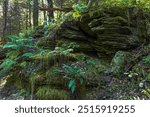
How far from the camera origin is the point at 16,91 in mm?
7473

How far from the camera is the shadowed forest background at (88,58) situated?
21.5 feet

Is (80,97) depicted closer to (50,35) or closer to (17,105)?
(17,105)

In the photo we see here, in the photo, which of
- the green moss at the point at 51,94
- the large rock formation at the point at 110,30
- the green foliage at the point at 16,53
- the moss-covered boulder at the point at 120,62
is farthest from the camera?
the large rock formation at the point at 110,30

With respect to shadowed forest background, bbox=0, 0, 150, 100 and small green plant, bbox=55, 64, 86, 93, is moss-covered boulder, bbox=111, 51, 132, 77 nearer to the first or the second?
shadowed forest background, bbox=0, 0, 150, 100

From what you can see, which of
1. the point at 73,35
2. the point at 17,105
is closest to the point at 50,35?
→ the point at 73,35

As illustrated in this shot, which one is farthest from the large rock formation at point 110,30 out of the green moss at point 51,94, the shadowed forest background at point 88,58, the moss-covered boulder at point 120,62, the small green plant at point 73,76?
the green moss at point 51,94

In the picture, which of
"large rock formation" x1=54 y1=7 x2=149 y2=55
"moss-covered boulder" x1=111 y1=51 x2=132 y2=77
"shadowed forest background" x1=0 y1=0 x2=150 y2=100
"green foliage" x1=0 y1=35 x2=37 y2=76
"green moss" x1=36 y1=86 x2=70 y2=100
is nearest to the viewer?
"green moss" x1=36 y1=86 x2=70 y2=100

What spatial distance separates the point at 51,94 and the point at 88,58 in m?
2.07

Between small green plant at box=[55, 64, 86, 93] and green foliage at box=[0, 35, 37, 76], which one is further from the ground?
green foliage at box=[0, 35, 37, 76]

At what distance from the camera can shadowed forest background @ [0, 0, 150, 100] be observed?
6.56 metres

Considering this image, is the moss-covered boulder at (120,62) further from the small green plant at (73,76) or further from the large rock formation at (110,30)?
the small green plant at (73,76)

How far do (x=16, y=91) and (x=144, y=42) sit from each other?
437cm

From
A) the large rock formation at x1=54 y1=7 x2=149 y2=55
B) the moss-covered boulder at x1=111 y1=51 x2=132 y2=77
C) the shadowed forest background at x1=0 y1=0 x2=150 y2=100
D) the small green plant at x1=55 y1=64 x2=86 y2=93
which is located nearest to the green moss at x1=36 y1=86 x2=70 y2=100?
the shadowed forest background at x1=0 y1=0 x2=150 y2=100

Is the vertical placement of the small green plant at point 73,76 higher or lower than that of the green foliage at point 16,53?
lower
